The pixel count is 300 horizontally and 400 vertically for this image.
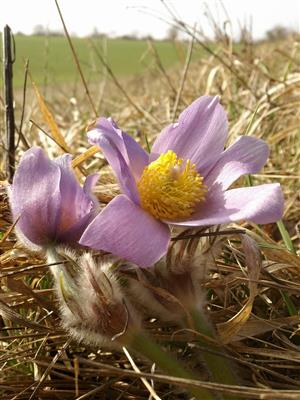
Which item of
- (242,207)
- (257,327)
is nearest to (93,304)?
(242,207)

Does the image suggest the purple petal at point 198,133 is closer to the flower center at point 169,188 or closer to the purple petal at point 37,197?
the flower center at point 169,188

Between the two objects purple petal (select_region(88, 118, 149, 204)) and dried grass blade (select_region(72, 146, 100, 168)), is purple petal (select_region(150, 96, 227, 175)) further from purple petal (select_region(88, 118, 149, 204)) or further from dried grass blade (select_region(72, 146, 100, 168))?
dried grass blade (select_region(72, 146, 100, 168))

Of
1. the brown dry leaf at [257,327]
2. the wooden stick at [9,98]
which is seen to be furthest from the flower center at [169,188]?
the wooden stick at [9,98]

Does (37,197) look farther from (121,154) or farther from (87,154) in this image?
(87,154)

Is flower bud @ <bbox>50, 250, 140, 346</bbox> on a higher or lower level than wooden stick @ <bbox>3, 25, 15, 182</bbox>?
lower

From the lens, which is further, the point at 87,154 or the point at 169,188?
the point at 87,154

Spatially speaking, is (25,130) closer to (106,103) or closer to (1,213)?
(106,103)

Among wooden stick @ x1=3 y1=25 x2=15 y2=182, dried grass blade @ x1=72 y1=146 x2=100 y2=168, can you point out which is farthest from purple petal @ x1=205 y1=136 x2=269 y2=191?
wooden stick @ x1=3 y1=25 x2=15 y2=182
